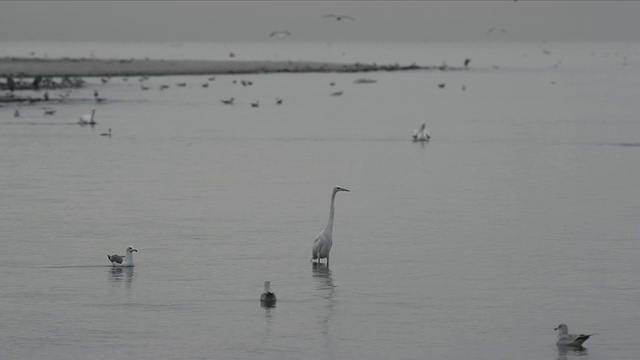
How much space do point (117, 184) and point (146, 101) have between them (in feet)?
150

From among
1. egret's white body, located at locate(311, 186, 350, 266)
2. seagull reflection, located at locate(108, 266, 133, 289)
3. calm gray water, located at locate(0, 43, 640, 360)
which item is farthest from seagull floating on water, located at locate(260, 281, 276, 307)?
egret's white body, located at locate(311, 186, 350, 266)

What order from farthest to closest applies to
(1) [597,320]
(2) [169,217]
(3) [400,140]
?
(3) [400,140], (2) [169,217], (1) [597,320]

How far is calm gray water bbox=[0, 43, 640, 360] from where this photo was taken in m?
17.1

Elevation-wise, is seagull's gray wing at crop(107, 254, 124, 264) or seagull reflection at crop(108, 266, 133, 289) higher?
seagull's gray wing at crop(107, 254, 124, 264)

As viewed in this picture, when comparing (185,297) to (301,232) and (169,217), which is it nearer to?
(301,232)

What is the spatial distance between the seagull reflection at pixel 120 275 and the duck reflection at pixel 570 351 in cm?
703

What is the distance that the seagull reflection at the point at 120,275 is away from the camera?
20.6 m

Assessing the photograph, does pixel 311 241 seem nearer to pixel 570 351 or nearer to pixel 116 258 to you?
pixel 116 258

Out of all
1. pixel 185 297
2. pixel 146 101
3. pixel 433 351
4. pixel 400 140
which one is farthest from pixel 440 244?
pixel 146 101

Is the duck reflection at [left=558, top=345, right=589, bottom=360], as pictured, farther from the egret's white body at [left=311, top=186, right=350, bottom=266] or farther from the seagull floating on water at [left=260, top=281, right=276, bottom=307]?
the egret's white body at [left=311, top=186, right=350, bottom=266]

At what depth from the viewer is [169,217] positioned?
91.4ft

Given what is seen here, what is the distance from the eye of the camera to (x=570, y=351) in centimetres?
1628

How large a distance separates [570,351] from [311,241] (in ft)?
29.5

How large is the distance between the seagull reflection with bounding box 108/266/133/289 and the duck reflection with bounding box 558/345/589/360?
23.1ft
